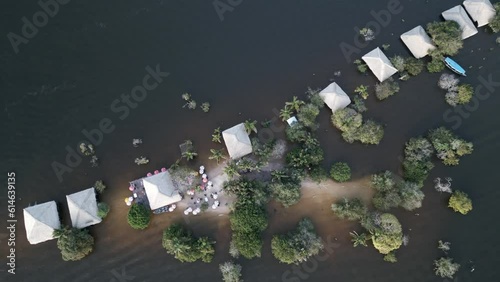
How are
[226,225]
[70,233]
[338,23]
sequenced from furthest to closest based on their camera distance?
1. [338,23]
2. [226,225]
3. [70,233]

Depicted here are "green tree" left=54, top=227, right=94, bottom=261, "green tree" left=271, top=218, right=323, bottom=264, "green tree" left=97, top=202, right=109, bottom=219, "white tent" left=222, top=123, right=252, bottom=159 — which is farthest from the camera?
"white tent" left=222, top=123, right=252, bottom=159

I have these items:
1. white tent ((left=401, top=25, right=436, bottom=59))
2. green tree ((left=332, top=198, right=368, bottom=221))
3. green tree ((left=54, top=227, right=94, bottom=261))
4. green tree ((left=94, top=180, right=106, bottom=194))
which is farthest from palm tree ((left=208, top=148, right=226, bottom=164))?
white tent ((left=401, top=25, right=436, bottom=59))

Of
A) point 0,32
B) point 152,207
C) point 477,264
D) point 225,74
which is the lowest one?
point 477,264

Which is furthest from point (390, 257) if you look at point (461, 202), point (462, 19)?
point (462, 19)

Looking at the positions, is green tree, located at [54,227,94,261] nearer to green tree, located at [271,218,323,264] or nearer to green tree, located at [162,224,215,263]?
green tree, located at [162,224,215,263]

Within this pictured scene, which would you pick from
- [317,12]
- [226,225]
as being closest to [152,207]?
[226,225]

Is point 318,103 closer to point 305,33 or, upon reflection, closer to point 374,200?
point 305,33
